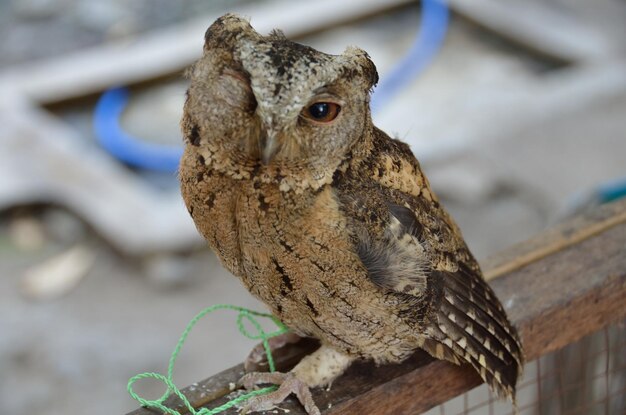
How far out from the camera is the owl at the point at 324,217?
1.43 metres

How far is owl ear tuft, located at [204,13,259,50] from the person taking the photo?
145 centimetres

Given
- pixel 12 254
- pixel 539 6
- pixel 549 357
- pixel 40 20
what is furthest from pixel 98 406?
pixel 539 6

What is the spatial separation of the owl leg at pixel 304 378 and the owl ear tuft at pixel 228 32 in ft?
2.18

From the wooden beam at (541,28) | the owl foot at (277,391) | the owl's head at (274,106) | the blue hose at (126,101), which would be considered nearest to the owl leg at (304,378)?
the owl foot at (277,391)

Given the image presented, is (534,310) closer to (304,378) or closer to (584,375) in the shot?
(304,378)

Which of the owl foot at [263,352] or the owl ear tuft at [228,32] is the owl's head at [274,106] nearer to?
the owl ear tuft at [228,32]

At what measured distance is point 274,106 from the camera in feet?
4.50

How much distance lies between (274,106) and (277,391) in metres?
0.63

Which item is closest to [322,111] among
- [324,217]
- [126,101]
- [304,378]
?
[324,217]

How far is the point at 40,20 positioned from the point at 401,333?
17.7ft

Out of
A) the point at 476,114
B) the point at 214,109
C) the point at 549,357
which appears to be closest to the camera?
the point at 214,109

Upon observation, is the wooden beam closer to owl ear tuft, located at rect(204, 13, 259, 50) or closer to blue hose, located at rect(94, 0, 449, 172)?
blue hose, located at rect(94, 0, 449, 172)

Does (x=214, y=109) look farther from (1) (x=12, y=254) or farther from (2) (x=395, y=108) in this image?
(2) (x=395, y=108)

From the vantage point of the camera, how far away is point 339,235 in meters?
1.59
